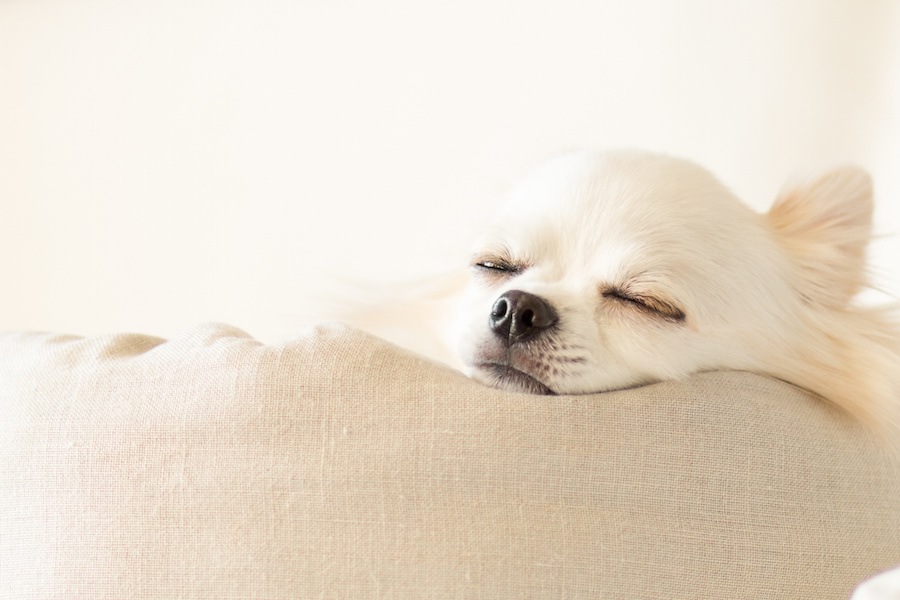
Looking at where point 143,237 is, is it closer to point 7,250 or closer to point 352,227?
point 7,250

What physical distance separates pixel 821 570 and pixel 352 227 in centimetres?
162

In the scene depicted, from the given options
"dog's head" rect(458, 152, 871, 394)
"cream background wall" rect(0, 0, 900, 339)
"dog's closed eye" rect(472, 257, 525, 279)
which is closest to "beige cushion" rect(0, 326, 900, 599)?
"dog's head" rect(458, 152, 871, 394)

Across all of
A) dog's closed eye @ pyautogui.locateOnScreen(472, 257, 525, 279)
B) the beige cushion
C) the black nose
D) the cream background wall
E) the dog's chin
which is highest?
the cream background wall

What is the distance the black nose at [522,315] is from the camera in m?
0.96

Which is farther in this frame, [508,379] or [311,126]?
[311,126]

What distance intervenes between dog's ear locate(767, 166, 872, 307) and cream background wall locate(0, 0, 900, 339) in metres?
0.92

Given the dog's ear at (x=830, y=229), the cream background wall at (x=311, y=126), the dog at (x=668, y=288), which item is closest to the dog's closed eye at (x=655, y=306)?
the dog at (x=668, y=288)

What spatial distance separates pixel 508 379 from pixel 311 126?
4.59 feet

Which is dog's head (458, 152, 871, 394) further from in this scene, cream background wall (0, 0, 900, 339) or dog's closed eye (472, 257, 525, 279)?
cream background wall (0, 0, 900, 339)

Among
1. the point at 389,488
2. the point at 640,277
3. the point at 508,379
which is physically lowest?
the point at 389,488

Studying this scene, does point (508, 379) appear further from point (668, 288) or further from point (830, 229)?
point (830, 229)

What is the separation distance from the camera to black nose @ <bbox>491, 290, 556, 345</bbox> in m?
0.96

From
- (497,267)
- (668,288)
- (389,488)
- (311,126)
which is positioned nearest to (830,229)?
(668,288)

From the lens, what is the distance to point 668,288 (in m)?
1.00
